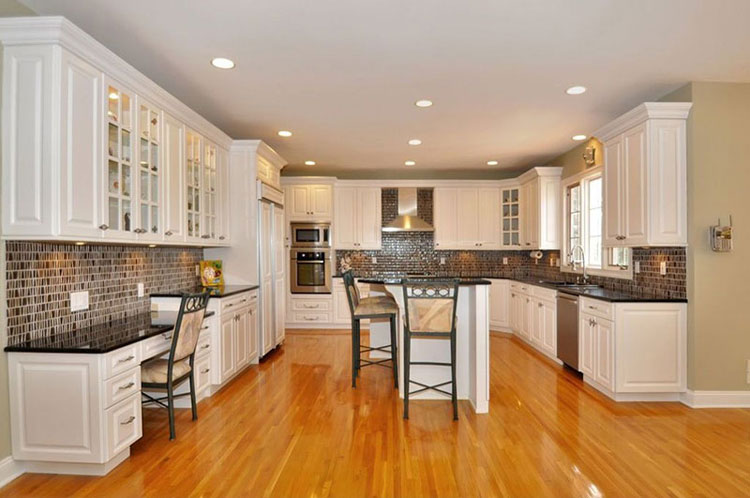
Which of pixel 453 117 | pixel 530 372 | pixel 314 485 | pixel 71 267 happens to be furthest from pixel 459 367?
pixel 71 267

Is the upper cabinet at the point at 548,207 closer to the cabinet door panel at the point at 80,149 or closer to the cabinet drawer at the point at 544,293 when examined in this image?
the cabinet drawer at the point at 544,293

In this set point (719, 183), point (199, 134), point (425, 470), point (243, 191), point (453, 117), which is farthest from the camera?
point (243, 191)

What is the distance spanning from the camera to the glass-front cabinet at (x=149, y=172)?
10.8ft

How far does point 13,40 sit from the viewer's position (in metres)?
2.46

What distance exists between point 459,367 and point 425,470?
1.40 metres

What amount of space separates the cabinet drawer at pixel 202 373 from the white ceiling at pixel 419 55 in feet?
7.94

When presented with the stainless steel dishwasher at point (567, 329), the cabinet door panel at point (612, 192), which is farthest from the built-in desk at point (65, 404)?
the cabinet door panel at point (612, 192)

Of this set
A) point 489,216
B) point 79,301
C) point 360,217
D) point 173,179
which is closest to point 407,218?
point 360,217

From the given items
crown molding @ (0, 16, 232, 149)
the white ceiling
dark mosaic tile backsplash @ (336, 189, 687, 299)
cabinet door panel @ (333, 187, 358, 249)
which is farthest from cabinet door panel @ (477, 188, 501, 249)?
crown molding @ (0, 16, 232, 149)

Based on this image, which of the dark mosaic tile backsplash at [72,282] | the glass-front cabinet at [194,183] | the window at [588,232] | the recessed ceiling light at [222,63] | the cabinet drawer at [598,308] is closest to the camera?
the dark mosaic tile backsplash at [72,282]

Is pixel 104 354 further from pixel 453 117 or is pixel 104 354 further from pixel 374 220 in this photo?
pixel 374 220

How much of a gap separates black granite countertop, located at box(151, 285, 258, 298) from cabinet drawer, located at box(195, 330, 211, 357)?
37 centimetres

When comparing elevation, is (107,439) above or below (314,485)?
above

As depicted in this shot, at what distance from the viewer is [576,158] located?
593 centimetres
